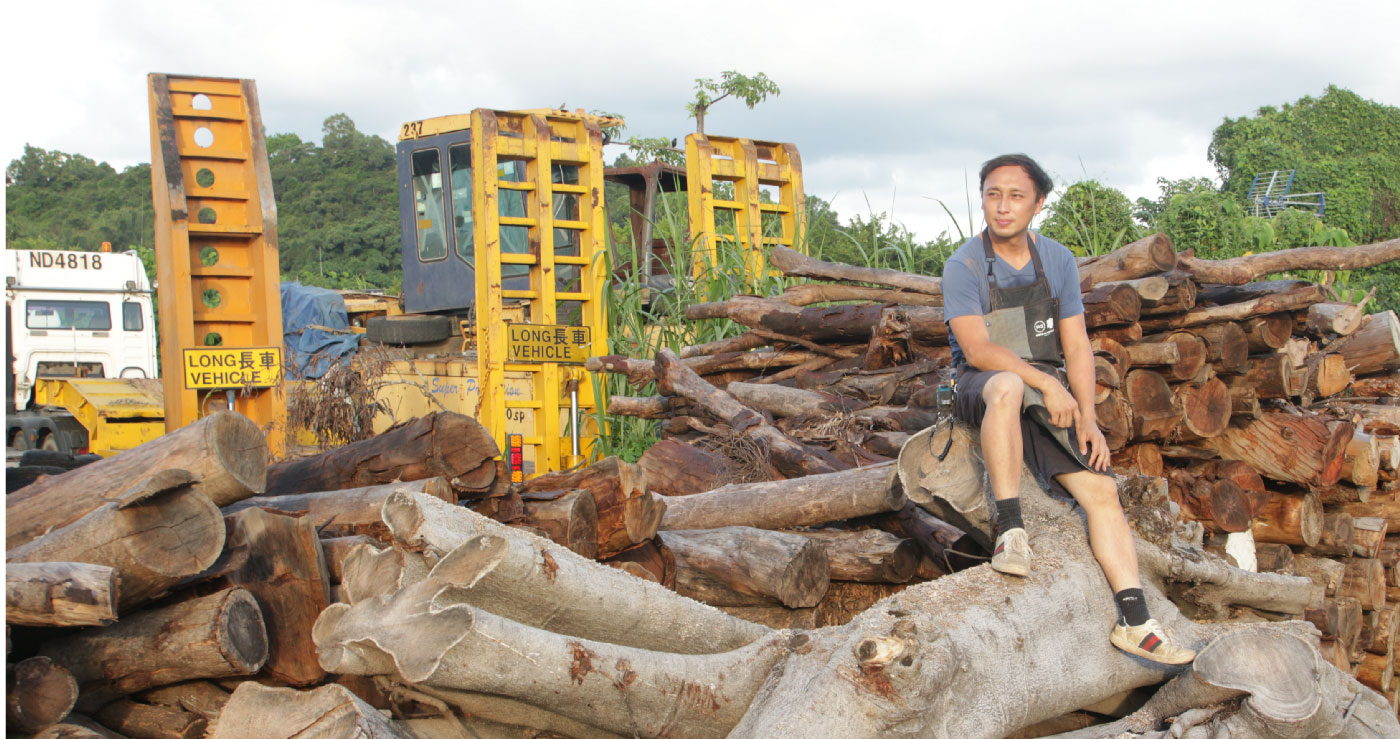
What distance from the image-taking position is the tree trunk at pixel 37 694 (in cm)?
275

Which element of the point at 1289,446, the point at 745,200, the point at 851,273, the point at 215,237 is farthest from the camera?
the point at 745,200

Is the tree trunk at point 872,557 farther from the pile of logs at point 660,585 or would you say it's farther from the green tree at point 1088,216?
the green tree at point 1088,216

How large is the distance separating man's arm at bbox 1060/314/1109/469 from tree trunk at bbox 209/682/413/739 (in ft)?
7.31

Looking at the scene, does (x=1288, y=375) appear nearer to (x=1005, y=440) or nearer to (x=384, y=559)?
(x=1005, y=440)

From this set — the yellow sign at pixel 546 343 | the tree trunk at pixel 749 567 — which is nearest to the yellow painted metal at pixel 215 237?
the yellow sign at pixel 546 343

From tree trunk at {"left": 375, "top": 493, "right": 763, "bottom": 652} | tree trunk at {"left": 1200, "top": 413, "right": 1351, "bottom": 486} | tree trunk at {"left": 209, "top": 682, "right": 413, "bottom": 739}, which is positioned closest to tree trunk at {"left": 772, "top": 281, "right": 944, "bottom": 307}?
tree trunk at {"left": 1200, "top": 413, "right": 1351, "bottom": 486}

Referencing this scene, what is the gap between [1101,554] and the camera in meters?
3.47

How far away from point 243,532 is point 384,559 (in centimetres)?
50

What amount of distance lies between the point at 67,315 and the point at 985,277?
13.5 m

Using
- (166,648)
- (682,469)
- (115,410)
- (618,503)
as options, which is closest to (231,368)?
(682,469)

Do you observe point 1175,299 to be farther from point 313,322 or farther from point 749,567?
point 313,322

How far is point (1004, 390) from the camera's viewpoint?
3402 millimetres

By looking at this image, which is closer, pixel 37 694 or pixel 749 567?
pixel 37 694

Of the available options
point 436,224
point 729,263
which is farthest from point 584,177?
point 436,224
